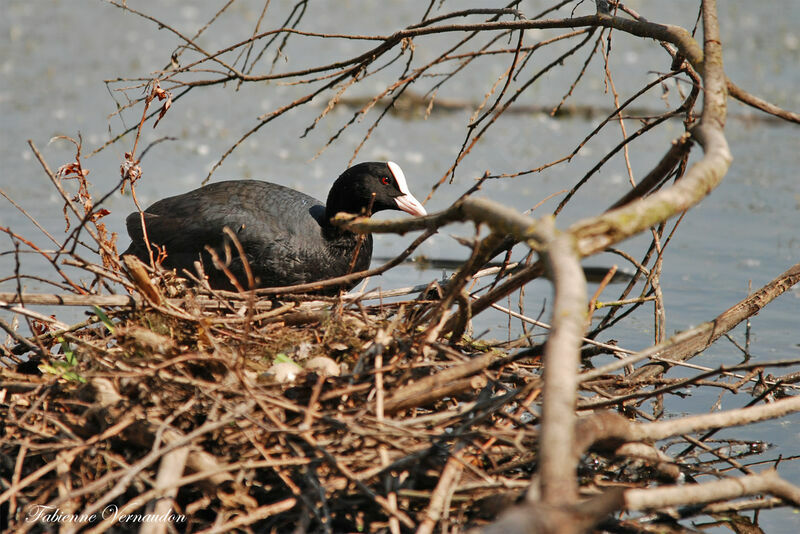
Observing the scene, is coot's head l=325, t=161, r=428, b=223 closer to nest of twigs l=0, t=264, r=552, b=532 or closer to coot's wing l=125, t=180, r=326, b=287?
coot's wing l=125, t=180, r=326, b=287

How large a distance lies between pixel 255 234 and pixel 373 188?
0.69 meters

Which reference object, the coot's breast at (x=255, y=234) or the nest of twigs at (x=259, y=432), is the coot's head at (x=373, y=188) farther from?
the nest of twigs at (x=259, y=432)

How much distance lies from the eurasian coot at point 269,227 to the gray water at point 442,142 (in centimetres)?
31

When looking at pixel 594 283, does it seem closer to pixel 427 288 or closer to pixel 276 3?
pixel 427 288

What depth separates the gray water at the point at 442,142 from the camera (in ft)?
20.7

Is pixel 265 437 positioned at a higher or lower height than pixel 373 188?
lower

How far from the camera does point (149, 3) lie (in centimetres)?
1402

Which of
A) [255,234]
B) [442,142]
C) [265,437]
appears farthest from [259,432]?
[442,142]

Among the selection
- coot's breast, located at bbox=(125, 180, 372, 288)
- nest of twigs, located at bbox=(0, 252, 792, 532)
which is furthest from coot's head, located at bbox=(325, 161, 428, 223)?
nest of twigs, located at bbox=(0, 252, 792, 532)

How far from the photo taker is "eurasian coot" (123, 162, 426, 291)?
4.70m

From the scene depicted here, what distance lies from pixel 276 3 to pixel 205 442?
12069mm

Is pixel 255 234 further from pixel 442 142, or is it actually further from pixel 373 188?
pixel 442 142

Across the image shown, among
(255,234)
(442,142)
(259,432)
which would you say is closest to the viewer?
(259,432)

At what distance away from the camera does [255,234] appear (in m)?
4.69
